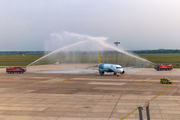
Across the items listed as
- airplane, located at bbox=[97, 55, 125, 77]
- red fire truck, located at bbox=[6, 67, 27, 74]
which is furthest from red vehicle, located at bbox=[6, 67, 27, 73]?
airplane, located at bbox=[97, 55, 125, 77]

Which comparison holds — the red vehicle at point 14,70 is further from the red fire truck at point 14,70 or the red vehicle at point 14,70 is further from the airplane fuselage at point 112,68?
the airplane fuselage at point 112,68

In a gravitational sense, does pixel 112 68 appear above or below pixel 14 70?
above

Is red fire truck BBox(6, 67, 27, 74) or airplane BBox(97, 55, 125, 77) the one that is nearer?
airplane BBox(97, 55, 125, 77)

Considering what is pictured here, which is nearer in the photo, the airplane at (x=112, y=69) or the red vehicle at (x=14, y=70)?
the airplane at (x=112, y=69)

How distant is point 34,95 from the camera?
36812mm

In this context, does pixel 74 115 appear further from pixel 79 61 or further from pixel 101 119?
pixel 79 61

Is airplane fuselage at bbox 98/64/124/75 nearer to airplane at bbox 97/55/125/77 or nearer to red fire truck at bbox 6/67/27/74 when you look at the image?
airplane at bbox 97/55/125/77

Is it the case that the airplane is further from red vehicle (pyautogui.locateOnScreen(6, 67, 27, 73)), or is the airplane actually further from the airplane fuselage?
red vehicle (pyautogui.locateOnScreen(6, 67, 27, 73))

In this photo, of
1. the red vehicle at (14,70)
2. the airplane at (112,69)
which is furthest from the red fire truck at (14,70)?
the airplane at (112,69)

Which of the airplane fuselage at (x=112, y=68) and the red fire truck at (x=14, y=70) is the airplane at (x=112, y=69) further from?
the red fire truck at (x=14, y=70)

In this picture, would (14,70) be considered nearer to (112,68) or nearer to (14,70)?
(14,70)

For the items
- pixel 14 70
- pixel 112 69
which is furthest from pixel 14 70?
pixel 112 69

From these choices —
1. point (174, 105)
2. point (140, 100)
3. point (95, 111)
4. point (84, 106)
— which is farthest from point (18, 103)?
point (174, 105)

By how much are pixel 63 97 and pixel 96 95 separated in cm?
580
